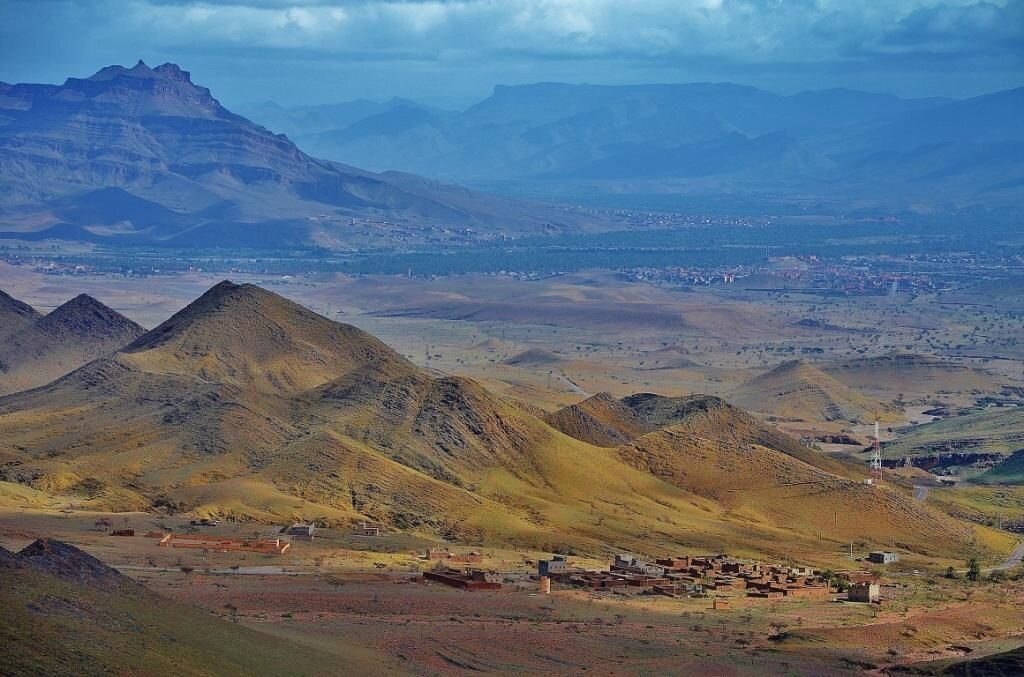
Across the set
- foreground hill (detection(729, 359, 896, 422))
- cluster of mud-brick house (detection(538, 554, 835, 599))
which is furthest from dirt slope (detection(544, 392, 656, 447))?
foreground hill (detection(729, 359, 896, 422))

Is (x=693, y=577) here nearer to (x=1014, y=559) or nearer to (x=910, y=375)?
(x=1014, y=559)

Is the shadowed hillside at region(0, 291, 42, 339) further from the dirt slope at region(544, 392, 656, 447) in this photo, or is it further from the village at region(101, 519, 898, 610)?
the village at region(101, 519, 898, 610)

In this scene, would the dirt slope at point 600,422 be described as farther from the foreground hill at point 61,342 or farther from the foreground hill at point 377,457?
the foreground hill at point 61,342

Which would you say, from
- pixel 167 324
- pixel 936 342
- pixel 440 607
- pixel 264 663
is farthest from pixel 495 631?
pixel 936 342

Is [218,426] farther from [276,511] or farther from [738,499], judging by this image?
[738,499]

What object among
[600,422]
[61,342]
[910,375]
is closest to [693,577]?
[600,422]

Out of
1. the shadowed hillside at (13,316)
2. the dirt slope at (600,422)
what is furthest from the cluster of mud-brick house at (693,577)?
the shadowed hillside at (13,316)
